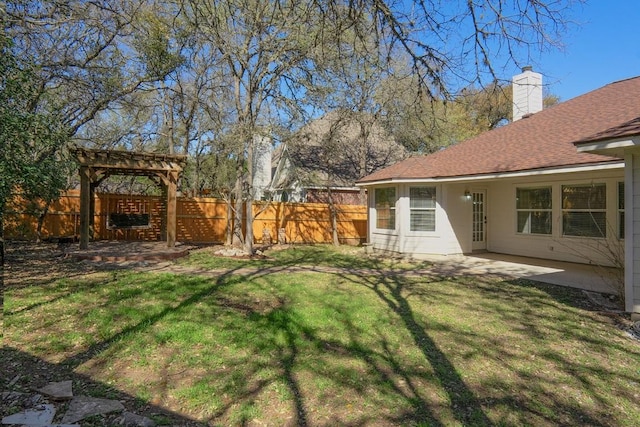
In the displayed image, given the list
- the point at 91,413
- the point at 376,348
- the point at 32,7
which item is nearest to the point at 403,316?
the point at 376,348

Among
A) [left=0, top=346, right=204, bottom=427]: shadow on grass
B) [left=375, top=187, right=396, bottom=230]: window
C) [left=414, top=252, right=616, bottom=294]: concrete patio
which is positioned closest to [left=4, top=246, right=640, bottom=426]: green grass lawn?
[left=0, top=346, right=204, bottom=427]: shadow on grass

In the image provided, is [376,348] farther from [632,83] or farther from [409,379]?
[632,83]

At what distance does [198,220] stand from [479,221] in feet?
34.6

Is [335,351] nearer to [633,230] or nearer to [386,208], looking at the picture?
[633,230]

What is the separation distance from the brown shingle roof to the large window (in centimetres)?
64

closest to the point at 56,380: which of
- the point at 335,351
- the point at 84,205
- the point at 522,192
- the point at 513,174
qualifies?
the point at 335,351

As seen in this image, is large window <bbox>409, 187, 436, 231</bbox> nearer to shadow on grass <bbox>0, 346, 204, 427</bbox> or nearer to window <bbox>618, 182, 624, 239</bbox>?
window <bbox>618, 182, 624, 239</bbox>

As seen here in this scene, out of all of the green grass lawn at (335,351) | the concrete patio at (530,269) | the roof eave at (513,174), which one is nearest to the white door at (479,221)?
the concrete patio at (530,269)

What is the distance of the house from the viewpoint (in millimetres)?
9109

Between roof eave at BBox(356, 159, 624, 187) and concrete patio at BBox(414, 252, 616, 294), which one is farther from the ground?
roof eave at BBox(356, 159, 624, 187)

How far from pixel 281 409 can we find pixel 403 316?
2.88 meters

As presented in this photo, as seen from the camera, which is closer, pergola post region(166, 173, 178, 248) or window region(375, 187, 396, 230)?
pergola post region(166, 173, 178, 248)

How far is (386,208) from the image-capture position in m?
13.3

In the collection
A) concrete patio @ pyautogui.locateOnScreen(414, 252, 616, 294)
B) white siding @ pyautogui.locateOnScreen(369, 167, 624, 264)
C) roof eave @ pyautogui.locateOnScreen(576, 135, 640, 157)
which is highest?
roof eave @ pyautogui.locateOnScreen(576, 135, 640, 157)
